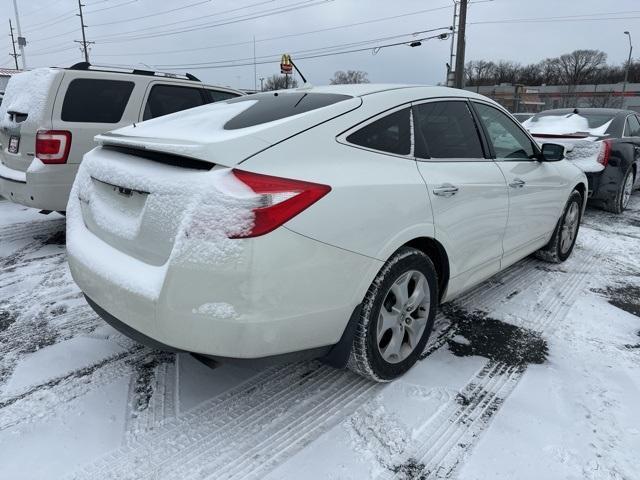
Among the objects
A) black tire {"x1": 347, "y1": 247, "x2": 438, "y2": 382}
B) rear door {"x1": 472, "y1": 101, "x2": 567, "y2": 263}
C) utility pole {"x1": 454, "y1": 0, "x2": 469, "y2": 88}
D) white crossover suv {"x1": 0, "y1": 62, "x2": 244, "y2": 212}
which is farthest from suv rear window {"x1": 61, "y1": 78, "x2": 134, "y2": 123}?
utility pole {"x1": 454, "y1": 0, "x2": 469, "y2": 88}

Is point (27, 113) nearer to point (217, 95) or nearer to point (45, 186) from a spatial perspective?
point (45, 186)

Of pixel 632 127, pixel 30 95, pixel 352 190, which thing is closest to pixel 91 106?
pixel 30 95

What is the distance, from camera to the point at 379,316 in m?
2.41

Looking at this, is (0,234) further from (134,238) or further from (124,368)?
(134,238)

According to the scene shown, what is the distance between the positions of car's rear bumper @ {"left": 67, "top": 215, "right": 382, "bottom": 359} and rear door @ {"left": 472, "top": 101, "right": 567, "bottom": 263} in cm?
184

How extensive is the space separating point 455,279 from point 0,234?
521 centimetres

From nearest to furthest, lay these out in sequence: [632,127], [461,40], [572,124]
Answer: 1. [572,124]
2. [632,127]
3. [461,40]

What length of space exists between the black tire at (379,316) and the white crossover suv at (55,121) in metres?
3.81

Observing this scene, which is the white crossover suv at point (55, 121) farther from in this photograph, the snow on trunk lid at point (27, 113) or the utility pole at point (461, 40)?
the utility pole at point (461, 40)

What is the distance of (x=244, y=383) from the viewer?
8.68 feet

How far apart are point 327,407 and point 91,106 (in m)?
4.28

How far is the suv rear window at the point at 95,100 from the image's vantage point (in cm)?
485

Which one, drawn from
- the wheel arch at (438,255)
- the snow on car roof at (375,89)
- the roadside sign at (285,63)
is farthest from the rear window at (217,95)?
the wheel arch at (438,255)

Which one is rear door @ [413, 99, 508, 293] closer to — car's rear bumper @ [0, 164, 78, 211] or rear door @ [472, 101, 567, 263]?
rear door @ [472, 101, 567, 263]
